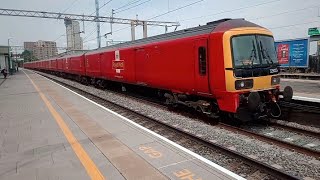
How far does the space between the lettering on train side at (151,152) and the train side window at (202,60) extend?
136 inches

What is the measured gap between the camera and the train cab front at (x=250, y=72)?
26.8 ft

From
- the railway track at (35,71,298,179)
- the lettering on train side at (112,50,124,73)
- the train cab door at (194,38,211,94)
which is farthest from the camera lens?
the lettering on train side at (112,50,124,73)

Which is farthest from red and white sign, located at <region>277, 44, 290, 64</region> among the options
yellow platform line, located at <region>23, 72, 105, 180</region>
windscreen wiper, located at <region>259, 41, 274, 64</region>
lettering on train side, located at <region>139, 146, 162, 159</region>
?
lettering on train side, located at <region>139, 146, 162, 159</region>

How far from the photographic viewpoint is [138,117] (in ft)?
35.2

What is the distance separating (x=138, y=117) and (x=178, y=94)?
162 cm

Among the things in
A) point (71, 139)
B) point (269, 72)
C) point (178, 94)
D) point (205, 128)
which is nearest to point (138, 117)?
point (178, 94)

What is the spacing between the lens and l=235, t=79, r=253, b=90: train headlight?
26.8ft

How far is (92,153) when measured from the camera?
20.7 feet

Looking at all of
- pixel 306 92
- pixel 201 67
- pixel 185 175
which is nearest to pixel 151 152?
pixel 185 175

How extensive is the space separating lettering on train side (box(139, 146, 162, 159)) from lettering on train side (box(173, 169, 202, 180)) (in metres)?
0.89

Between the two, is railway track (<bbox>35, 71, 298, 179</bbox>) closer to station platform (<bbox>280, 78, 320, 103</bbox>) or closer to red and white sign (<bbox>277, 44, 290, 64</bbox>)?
station platform (<bbox>280, 78, 320, 103</bbox>)

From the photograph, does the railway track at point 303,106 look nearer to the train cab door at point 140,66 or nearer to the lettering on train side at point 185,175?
the lettering on train side at point 185,175

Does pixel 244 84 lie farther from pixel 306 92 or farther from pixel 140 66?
pixel 306 92

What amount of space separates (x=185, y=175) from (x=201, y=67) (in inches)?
186
